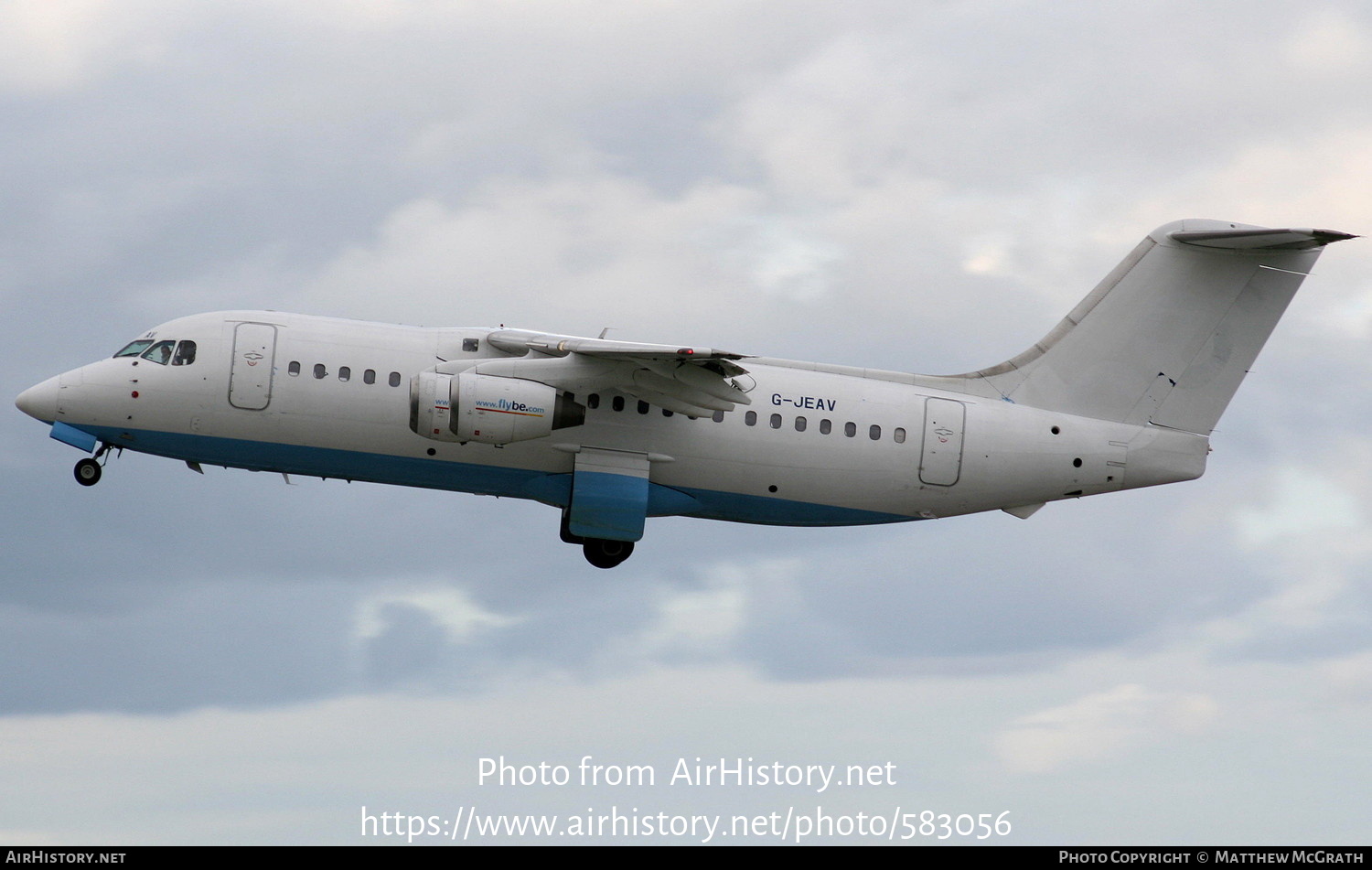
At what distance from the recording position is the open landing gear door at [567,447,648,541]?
2142 cm

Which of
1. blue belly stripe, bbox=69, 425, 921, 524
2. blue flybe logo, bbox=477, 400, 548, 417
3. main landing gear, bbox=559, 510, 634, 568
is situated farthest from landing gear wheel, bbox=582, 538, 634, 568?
blue flybe logo, bbox=477, 400, 548, 417

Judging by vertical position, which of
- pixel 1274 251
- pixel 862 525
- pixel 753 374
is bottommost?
pixel 862 525

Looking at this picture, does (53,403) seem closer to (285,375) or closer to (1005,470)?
(285,375)

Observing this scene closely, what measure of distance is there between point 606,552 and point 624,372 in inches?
126

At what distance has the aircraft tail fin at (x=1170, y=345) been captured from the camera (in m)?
22.7

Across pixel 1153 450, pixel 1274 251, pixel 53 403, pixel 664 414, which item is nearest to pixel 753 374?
pixel 664 414

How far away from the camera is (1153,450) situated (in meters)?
22.6

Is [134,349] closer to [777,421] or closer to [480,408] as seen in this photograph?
[480,408]

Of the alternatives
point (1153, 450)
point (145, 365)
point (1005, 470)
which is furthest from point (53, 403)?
point (1153, 450)

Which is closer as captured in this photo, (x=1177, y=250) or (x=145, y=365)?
(x=145, y=365)

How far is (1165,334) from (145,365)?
574 inches

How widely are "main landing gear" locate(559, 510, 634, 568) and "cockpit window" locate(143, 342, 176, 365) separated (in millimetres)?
5986

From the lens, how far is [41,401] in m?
21.2

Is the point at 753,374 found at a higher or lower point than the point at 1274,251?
lower
